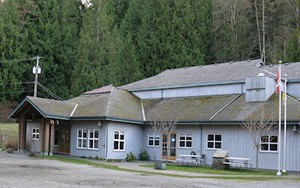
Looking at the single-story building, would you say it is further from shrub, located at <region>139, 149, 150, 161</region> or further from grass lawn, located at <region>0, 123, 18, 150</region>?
grass lawn, located at <region>0, 123, 18, 150</region>

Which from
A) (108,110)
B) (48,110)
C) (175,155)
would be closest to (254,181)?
(175,155)

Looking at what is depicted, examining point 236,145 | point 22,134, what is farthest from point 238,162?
point 22,134

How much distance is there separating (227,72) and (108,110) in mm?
9507

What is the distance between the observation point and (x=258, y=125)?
26328mm

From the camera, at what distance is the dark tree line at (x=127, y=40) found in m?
52.7

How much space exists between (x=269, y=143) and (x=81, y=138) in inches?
518

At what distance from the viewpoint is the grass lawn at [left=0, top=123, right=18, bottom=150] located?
3819cm

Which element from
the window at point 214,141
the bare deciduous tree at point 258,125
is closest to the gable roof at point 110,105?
the window at point 214,141

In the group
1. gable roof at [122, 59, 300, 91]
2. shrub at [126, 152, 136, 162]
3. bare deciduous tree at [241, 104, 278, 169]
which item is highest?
gable roof at [122, 59, 300, 91]

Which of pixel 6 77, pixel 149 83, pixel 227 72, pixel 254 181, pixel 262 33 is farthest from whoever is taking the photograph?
pixel 262 33

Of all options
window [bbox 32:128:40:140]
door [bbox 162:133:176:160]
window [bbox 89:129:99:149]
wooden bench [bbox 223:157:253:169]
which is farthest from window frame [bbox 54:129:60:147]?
wooden bench [bbox 223:157:253:169]

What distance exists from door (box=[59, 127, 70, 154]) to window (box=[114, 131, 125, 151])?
5363 mm

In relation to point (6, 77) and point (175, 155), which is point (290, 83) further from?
point (6, 77)

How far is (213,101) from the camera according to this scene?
32.0 metres
